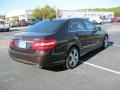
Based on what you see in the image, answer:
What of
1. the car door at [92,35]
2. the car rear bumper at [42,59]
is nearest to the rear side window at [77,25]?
the car door at [92,35]

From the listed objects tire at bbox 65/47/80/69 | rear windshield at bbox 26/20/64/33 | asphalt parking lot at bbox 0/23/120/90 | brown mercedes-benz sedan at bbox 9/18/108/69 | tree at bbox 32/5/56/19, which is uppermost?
tree at bbox 32/5/56/19

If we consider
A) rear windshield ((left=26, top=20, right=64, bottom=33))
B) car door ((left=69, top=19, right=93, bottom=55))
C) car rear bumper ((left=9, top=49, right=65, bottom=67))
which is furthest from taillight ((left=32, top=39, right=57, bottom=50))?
car door ((left=69, top=19, right=93, bottom=55))

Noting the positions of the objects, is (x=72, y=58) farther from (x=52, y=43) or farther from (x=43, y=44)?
(x=43, y=44)

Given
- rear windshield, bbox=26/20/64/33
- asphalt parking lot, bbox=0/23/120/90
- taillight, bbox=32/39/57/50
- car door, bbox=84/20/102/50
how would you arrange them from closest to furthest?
asphalt parking lot, bbox=0/23/120/90 < taillight, bbox=32/39/57/50 < rear windshield, bbox=26/20/64/33 < car door, bbox=84/20/102/50

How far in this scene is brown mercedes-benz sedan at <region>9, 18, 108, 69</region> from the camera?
5.97 m

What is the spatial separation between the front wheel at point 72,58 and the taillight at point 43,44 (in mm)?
941

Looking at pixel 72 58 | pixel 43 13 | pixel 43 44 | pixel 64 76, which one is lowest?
pixel 64 76

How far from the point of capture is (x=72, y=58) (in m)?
7.01

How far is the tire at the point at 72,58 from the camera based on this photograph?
675cm

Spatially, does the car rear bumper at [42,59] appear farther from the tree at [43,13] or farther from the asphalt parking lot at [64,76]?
the tree at [43,13]

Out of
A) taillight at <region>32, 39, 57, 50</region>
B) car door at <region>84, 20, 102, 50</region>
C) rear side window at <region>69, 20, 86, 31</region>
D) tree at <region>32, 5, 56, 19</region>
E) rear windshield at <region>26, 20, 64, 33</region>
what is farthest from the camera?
tree at <region>32, 5, 56, 19</region>

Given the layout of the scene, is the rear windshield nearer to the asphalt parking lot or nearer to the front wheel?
the front wheel

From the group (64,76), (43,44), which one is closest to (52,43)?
Answer: (43,44)

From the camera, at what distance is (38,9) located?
71.4 metres
